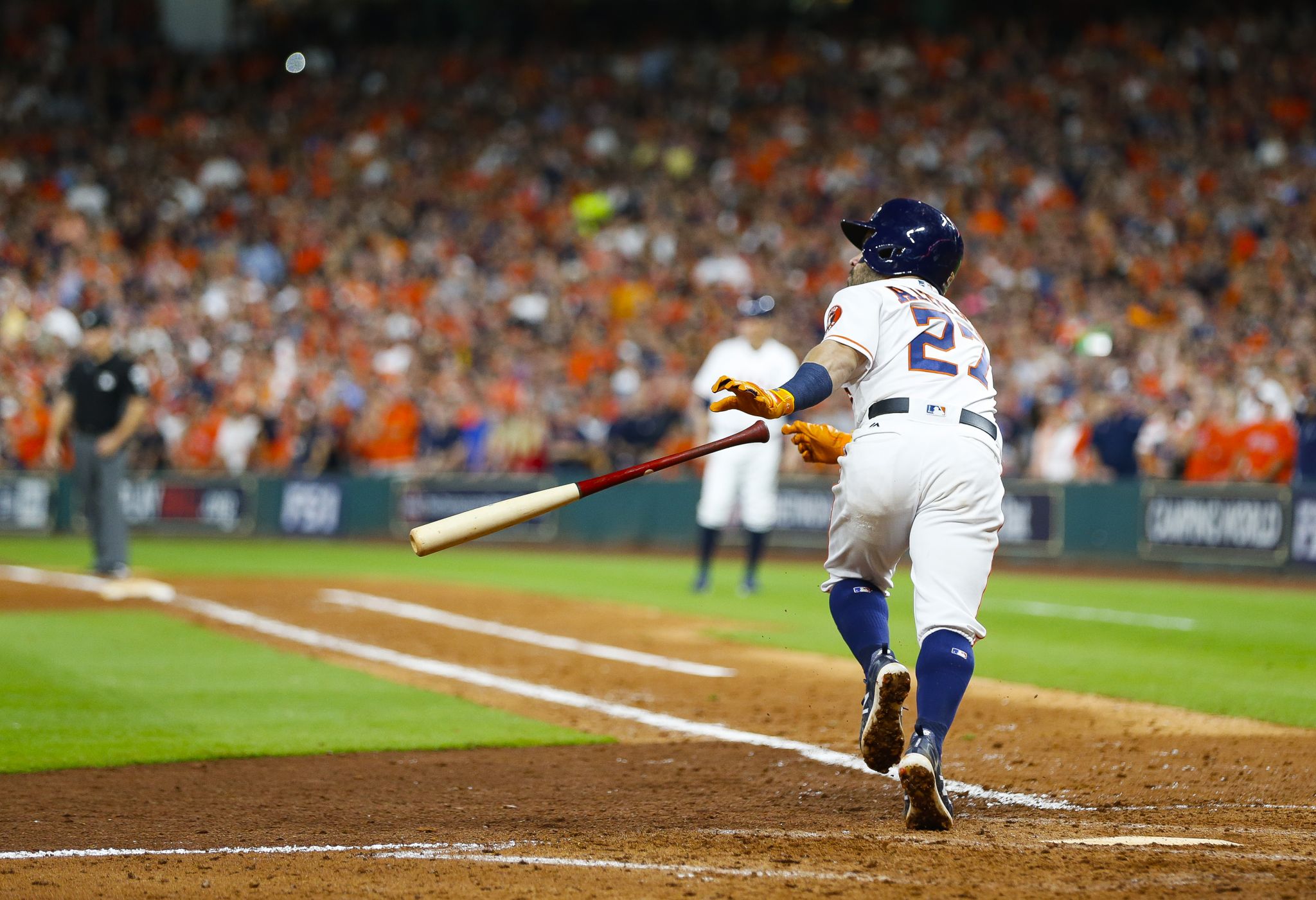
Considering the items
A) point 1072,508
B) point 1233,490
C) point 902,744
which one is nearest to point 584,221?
point 1072,508

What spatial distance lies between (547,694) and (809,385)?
12.2 ft

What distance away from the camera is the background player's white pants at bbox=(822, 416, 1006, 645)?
4.91 meters

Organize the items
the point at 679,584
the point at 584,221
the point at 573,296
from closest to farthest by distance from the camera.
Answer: the point at 679,584 → the point at 573,296 → the point at 584,221

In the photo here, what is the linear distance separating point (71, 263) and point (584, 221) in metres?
8.74

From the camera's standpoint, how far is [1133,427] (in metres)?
17.2

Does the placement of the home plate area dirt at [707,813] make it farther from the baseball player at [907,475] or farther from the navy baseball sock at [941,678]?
the baseball player at [907,475]

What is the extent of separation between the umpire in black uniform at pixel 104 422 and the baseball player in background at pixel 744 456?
457cm

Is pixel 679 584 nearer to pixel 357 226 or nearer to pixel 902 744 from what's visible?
pixel 902 744

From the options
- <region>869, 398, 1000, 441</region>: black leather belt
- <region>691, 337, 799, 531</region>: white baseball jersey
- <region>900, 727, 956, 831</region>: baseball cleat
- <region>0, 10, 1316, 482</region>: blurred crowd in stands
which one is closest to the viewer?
<region>900, 727, 956, 831</region>: baseball cleat

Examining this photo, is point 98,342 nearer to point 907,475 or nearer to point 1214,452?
point 907,475

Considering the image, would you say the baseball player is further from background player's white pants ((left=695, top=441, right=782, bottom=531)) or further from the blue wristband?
background player's white pants ((left=695, top=441, right=782, bottom=531))

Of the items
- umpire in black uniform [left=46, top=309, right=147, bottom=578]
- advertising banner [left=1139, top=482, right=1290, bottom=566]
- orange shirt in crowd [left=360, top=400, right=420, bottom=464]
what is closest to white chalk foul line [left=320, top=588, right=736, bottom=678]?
umpire in black uniform [left=46, top=309, right=147, bottom=578]

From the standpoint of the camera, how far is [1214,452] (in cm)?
1617

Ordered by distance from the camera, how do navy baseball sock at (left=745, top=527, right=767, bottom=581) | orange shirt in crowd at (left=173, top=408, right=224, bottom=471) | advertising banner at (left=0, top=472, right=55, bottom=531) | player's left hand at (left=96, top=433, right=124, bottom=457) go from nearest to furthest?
player's left hand at (left=96, top=433, right=124, bottom=457) → navy baseball sock at (left=745, top=527, right=767, bottom=581) → advertising banner at (left=0, top=472, right=55, bottom=531) → orange shirt in crowd at (left=173, top=408, right=224, bottom=471)
